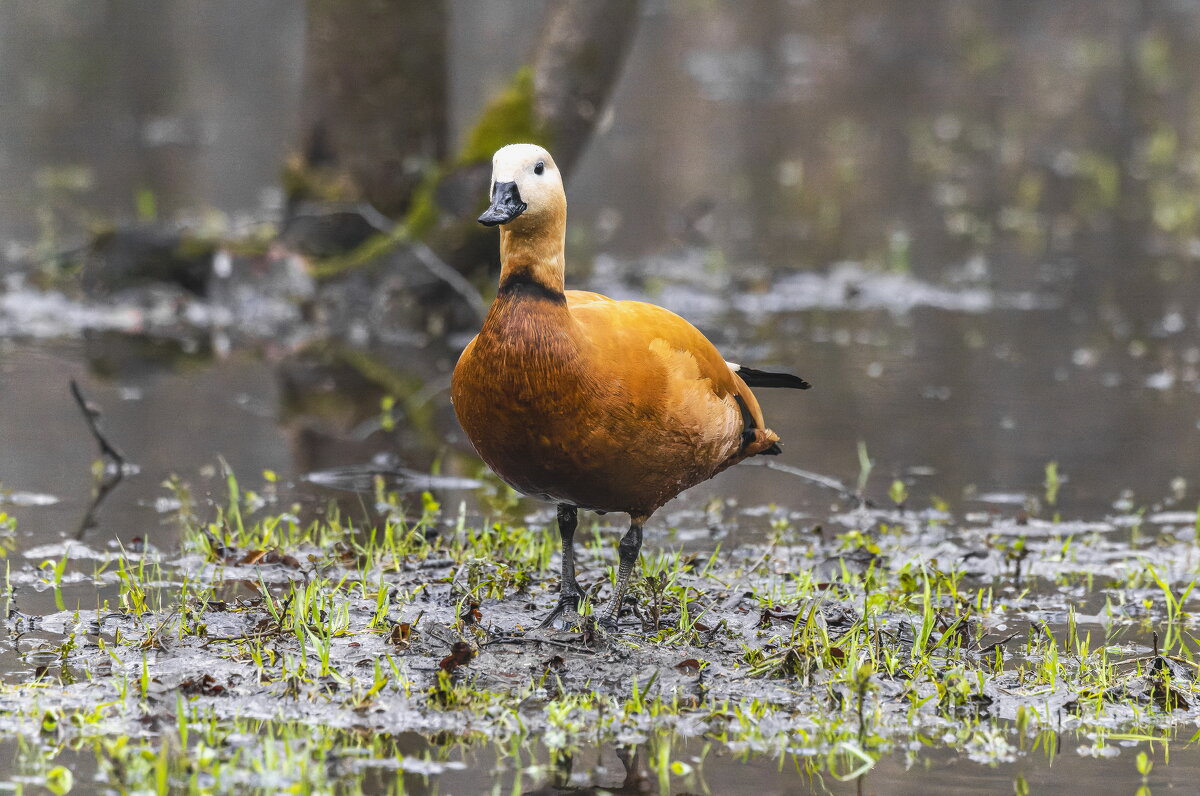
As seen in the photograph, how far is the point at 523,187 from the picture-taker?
4812 mm

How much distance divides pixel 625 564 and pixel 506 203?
134cm

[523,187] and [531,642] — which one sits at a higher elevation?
[523,187]

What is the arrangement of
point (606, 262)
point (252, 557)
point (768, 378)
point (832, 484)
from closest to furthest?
point (768, 378)
point (252, 557)
point (832, 484)
point (606, 262)

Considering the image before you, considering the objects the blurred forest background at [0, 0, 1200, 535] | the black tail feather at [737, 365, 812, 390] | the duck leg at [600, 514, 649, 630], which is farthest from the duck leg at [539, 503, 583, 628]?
the blurred forest background at [0, 0, 1200, 535]

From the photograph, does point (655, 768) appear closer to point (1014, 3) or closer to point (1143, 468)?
point (1143, 468)

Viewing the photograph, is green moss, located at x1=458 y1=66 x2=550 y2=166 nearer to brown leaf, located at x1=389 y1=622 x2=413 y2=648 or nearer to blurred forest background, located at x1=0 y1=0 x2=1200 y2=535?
blurred forest background, located at x1=0 y1=0 x2=1200 y2=535

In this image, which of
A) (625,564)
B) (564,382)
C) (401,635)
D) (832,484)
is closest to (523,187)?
(564,382)

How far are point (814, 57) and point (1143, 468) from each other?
20741 millimetres

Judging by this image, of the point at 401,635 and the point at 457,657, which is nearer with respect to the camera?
the point at 457,657

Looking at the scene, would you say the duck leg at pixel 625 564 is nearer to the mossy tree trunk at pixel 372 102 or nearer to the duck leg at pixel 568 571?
the duck leg at pixel 568 571

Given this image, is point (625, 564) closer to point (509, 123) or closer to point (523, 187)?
point (523, 187)

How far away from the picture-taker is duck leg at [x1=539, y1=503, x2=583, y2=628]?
5.41 m

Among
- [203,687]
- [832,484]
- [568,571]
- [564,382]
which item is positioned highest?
[832,484]

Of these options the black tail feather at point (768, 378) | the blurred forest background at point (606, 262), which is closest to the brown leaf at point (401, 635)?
the black tail feather at point (768, 378)
